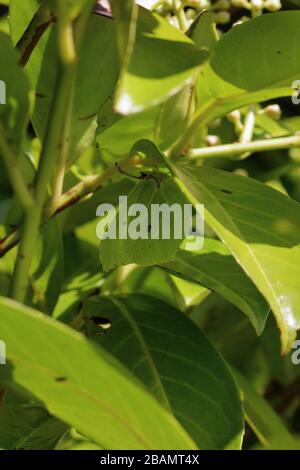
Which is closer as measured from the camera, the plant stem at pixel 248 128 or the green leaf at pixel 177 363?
the green leaf at pixel 177 363

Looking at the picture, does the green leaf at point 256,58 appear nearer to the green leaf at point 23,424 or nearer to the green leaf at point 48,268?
the green leaf at point 48,268

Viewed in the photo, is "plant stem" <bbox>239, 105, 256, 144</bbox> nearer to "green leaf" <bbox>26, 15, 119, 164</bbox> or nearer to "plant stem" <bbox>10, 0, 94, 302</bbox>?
"green leaf" <bbox>26, 15, 119, 164</bbox>

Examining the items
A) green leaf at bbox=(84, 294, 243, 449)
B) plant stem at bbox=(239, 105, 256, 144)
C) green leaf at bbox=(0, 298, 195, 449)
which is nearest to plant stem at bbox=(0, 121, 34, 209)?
green leaf at bbox=(0, 298, 195, 449)

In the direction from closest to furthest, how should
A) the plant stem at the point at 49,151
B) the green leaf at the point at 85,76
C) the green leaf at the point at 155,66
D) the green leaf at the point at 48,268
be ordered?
1. the green leaf at the point at 155,66
2. the plant stem at the point at 49,151
3. the green leaf at the point at 85,76
4. the green leaf at the point at 48,268

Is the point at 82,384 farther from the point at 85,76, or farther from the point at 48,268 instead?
the point at 48,268

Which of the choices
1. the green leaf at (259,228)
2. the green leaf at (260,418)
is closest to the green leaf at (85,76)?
the green leaf at (259,228)

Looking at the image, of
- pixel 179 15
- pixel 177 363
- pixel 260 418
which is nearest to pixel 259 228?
pixel 177 363

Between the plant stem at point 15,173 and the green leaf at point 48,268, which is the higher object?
the plant stem at point 15,173
